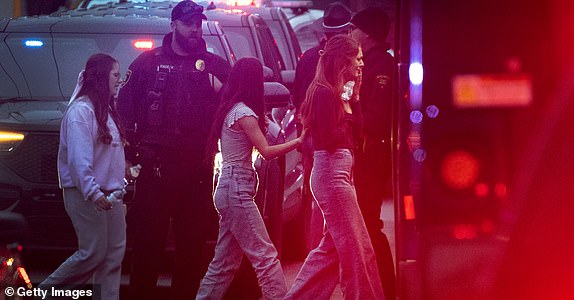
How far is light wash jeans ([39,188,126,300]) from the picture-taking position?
27.6 feet

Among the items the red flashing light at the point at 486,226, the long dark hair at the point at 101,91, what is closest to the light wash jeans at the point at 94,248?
the long dark hair at the point at 101,91

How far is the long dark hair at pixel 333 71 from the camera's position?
334 inches

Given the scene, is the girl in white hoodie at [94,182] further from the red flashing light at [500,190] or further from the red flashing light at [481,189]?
the red flashing light at [500,190]

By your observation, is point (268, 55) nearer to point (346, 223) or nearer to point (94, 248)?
point (346, 223)

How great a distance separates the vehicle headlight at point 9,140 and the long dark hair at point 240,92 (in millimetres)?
1777

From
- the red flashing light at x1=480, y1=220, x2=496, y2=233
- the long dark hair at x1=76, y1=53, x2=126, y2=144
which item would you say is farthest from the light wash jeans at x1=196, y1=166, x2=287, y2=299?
the red flashing light at x1=480, y1=220, x2=496, y2=233

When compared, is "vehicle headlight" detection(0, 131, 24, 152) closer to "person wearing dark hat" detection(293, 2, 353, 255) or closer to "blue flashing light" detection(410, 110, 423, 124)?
"person wearing dark hat" detection(293, 2, 353, 255)

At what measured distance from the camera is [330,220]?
849 centimetres

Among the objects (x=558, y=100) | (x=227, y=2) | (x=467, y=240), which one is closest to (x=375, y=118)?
(x=467, y=240)

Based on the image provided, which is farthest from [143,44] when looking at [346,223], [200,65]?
[346,223]

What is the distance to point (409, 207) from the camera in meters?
6.11

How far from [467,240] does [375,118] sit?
400 centimetres

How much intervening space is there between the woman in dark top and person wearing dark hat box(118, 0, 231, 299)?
803 mm

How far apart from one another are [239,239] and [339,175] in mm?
773
